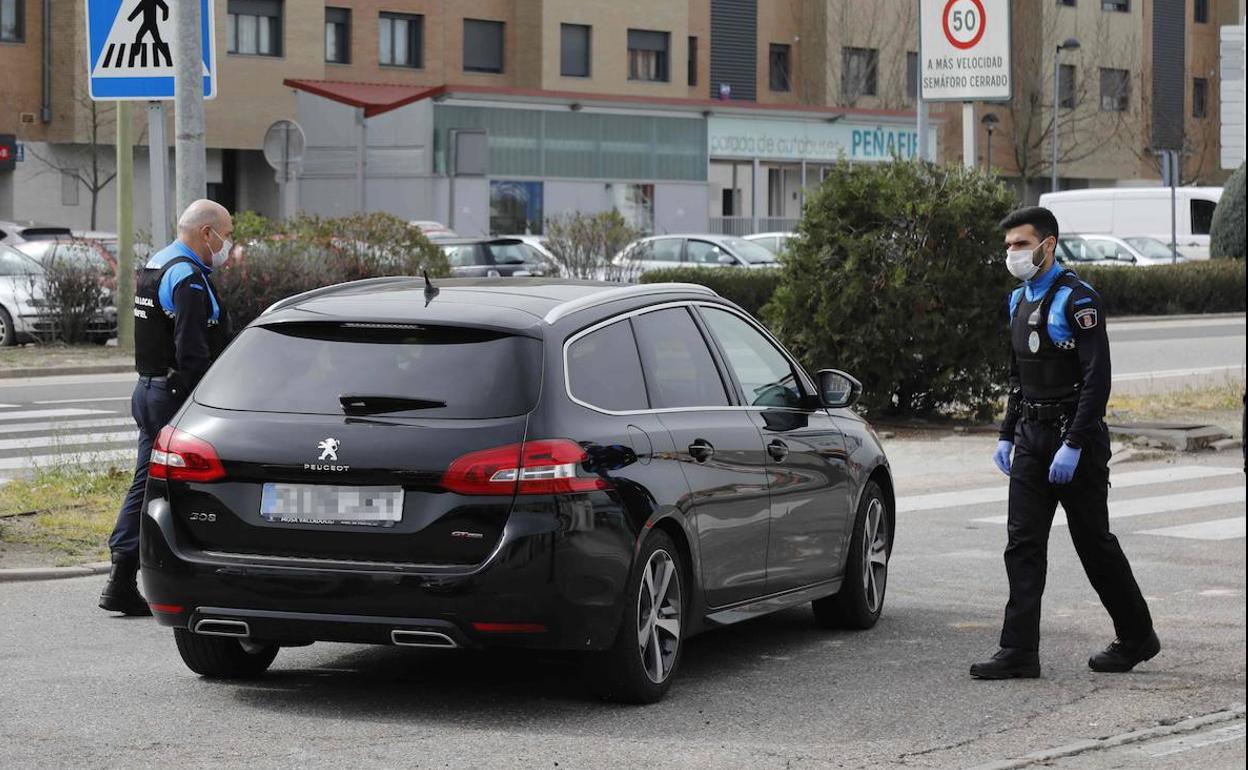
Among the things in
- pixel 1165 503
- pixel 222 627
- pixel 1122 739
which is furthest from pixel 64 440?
pixel 1122 739

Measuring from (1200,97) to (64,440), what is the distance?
73809mm

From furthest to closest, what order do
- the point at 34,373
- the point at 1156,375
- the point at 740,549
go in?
the point at 1156,375 → the point at 34,373 → the point at 740,549

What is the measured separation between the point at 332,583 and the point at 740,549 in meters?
1.70

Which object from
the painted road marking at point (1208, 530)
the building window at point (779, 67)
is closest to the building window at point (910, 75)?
the building window at point (779, 67)

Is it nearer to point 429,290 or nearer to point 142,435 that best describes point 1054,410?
point 429,290

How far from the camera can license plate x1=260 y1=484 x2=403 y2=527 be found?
22.2 feet

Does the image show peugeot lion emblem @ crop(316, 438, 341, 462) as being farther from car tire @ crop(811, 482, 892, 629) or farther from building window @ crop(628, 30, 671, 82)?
building window @ crop(628, 30, 671, 82)

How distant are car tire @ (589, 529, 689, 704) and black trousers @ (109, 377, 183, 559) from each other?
2.48m

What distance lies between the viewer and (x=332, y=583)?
22.2 ft

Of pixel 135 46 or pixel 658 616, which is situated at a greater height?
pixel 135 46

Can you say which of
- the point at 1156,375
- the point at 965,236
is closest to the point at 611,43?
the point at 1156,375

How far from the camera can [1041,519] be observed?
7.80 metres

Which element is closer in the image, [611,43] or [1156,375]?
[1156,375]

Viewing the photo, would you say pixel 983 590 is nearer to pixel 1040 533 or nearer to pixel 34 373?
pixel 1040 533
